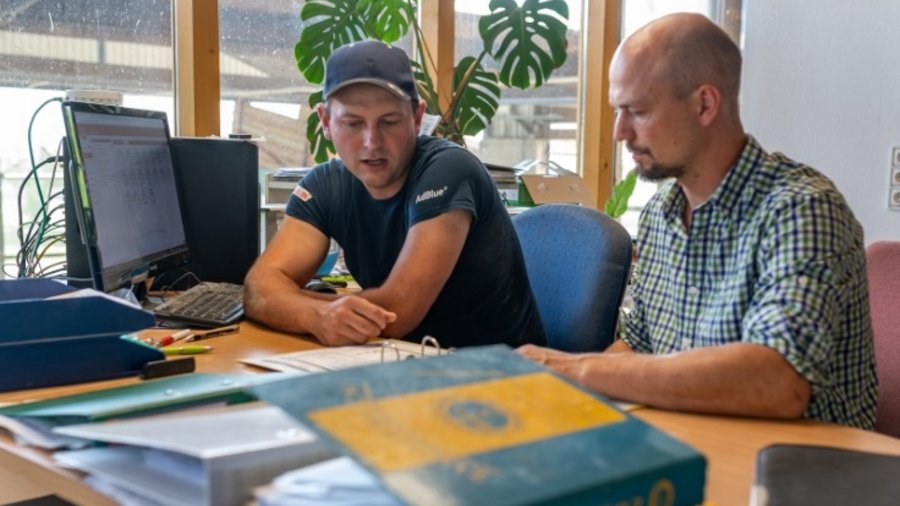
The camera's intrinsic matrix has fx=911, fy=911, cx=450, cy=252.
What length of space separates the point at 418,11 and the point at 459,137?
69 cm

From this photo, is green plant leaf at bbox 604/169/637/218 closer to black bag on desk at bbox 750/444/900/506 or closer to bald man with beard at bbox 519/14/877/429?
bald man with beard at bbox 519/14/877/429

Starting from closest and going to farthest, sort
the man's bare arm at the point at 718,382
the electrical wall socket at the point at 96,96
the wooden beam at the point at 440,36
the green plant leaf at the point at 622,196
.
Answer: the man's bare arm at the point at 718,382 → the electrical wall socket at the point at 96,96 → the wooden beam at the point at 440,36 → the green plant leaf at the point at 622,196

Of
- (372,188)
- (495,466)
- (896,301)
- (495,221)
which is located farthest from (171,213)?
(495,466)

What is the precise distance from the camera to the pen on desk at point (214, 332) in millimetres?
1769

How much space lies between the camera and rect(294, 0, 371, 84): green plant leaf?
3.09 meters

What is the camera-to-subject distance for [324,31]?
3.10 metres

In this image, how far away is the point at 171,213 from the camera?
2.24 m

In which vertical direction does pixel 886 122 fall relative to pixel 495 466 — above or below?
above

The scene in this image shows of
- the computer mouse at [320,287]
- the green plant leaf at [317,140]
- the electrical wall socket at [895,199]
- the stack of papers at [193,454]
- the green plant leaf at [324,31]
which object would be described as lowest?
the computer mouse at [320,287]

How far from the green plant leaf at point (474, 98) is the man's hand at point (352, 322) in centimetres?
182

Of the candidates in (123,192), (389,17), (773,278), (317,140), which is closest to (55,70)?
(317,140)

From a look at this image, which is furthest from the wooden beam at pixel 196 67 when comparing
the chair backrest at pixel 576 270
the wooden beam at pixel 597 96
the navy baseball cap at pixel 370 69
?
the wooden beam at pixel 597 96

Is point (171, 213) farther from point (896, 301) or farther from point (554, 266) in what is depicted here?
point (896, 301)

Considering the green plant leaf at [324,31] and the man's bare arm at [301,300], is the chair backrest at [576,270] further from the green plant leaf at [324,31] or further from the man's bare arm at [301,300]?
the green plant leaf at [324,31]
